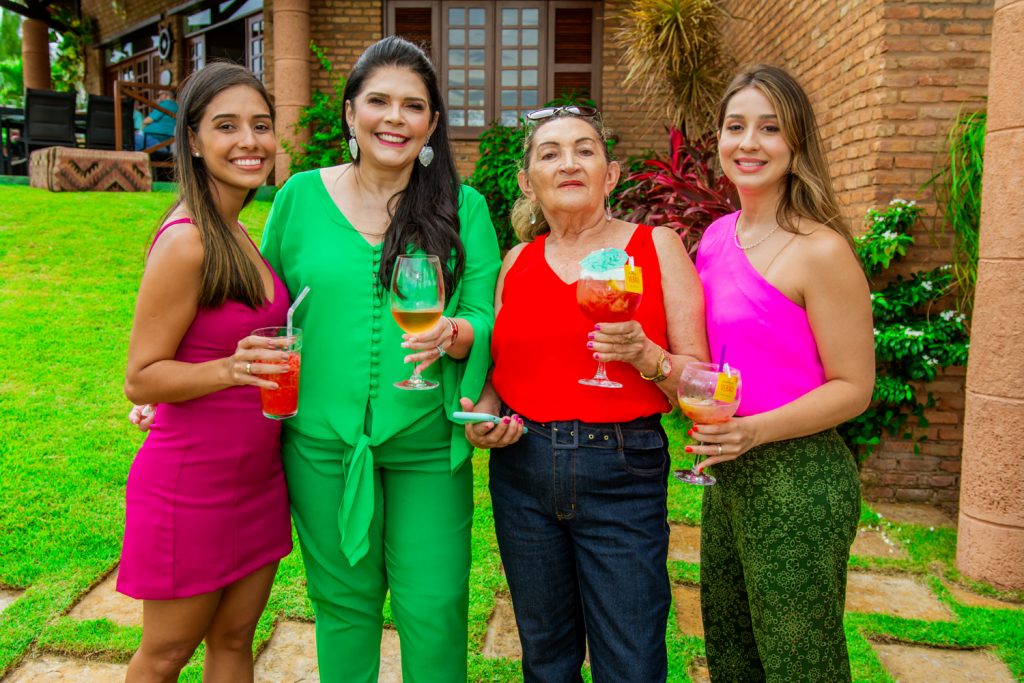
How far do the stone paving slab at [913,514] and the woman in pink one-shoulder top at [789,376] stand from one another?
120 inches

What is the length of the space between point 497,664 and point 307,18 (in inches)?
387

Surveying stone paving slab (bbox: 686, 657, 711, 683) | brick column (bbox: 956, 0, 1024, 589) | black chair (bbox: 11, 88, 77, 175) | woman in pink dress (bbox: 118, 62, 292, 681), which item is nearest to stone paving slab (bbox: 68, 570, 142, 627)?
woman in pink dress (bbox: 118, 62, 292, 681)

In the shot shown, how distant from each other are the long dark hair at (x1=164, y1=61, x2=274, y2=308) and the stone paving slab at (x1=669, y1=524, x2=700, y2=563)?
2.78m

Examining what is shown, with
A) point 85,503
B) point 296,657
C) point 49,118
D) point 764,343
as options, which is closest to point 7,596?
point 85,503

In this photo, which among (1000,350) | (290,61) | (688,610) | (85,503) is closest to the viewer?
(688,610)

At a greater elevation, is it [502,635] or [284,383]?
[284,383]

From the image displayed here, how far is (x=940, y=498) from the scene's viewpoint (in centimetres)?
485

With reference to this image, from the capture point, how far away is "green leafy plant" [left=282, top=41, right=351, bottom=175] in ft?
33.8

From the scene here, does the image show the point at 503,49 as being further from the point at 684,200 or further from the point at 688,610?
the point at 688,610

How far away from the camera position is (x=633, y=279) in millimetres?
1798

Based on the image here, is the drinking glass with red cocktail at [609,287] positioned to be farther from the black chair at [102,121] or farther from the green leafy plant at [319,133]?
the black chair at [102,121]

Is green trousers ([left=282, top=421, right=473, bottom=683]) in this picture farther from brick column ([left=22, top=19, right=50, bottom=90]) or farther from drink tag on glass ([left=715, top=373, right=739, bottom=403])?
brick column ([left=22, top=19, right=50, bottom=90])

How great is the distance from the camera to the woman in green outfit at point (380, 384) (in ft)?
6.73

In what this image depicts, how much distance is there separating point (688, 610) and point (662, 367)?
1.94 m
